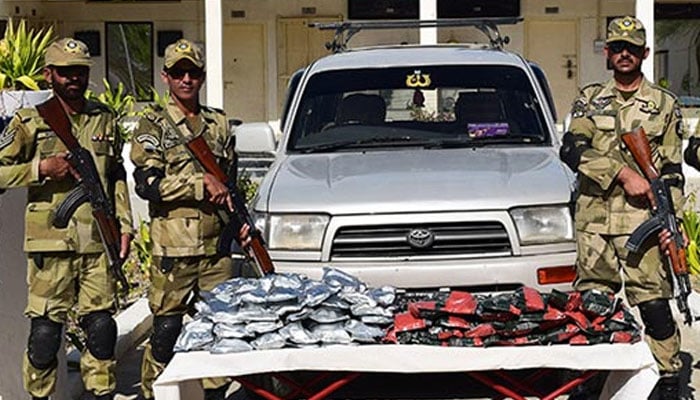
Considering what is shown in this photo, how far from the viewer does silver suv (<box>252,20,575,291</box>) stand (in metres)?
5.28

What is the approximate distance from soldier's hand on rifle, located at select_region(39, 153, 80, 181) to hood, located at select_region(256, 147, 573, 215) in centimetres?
105

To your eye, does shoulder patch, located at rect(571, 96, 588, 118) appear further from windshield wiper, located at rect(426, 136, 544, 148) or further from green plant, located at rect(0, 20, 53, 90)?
green plant, located at rect(0, 20, 53, 90)

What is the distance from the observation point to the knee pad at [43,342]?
4973mm

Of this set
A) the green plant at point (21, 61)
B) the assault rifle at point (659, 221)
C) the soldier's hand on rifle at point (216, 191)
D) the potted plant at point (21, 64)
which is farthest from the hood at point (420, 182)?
the green plant at point (21, 61)

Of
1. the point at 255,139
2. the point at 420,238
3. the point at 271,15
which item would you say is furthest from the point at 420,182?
the point at 271,15

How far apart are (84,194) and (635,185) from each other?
2.54 meters

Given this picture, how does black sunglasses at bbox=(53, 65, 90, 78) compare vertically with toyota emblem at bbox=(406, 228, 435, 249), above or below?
above

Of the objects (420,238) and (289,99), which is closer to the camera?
(420,238)

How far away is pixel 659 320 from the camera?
5133 millimetres

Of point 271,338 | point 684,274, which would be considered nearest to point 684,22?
point 684,274

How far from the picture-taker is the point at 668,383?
16.8ft

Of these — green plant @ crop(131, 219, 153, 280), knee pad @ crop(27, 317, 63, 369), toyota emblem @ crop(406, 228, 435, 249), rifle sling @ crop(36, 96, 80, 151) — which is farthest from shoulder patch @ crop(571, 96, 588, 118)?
green plant @ crop(131, 219, 153, 280)

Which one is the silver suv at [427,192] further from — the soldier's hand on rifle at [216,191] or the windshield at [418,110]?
the soldier's hand on rifle at [216,191]

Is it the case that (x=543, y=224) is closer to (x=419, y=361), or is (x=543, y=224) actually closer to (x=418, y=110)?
(x=419, y=361)
